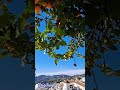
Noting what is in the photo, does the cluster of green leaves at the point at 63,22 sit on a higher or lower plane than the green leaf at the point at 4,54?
higher

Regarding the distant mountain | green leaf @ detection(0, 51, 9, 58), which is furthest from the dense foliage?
the distant mountain

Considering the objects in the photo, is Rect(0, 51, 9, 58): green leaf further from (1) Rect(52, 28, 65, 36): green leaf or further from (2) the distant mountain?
(2) the distant mountain

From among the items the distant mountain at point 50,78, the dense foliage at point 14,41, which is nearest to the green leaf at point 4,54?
the dense foliage at point 14,41

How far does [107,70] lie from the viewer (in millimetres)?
298

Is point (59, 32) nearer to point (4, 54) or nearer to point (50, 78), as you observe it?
point (4, 54)

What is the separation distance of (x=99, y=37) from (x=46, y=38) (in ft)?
0.40

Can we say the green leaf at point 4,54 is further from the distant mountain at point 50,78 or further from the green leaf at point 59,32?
the distant mountain at point 50,78

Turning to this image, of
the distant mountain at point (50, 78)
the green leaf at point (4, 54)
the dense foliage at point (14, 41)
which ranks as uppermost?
the dense foliage at point (14, 41)

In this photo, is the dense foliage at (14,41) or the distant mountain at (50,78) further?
the distant mountain at (50,78)

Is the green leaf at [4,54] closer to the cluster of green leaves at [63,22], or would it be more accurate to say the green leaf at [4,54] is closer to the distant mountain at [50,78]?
the cluster of green leaves at [63,22]

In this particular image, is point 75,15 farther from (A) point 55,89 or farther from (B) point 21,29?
(A) point 55,89

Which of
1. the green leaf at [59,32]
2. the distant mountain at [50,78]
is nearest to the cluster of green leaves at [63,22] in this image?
the green leaf at [59,32]

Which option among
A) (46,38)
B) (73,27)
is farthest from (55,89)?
(73,27)

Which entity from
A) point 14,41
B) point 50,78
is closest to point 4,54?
point 14,41
